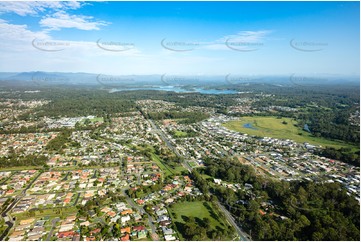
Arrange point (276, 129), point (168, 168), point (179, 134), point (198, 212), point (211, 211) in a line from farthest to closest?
point (276, 129), point (179, 134), point (168, 168), point (211, 211), point (198, 212)

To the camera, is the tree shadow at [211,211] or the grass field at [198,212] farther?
the tree shadow at [211,211]

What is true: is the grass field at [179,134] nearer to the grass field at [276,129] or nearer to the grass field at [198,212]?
the grass field at [276,129]

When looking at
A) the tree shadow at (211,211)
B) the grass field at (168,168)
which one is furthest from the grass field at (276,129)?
the tree shadow at (211,211)

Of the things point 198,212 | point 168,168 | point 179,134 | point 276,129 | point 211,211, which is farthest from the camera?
point 276,129

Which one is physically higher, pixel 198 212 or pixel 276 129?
pixel 276 129

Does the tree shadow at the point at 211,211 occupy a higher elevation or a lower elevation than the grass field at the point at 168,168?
lower

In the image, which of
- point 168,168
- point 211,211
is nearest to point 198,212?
point 211,211

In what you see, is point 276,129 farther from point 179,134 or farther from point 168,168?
point 168,168

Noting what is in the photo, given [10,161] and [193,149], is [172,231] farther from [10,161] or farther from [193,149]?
[10,161]
